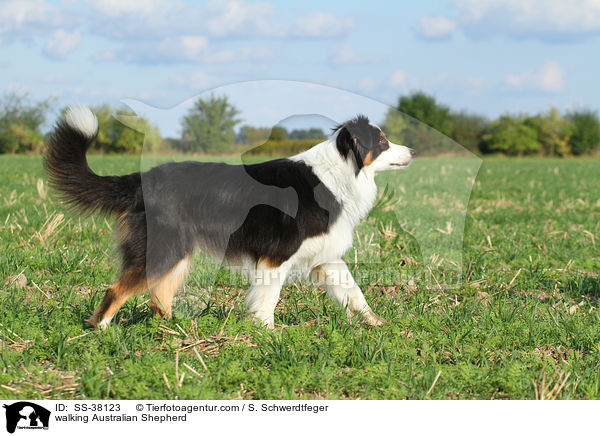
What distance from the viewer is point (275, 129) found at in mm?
3832

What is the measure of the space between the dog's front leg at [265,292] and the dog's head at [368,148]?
97 cm

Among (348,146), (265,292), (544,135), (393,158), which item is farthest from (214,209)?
(544,135)

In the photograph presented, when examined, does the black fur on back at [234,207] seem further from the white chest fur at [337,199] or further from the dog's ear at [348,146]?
the dog's ear at [348,146]

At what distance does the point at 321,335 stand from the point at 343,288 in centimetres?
50

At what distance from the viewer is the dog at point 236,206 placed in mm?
3961

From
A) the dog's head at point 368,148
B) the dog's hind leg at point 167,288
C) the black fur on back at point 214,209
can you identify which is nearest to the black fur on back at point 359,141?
the dog's head at point 368,148

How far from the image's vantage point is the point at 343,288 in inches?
174

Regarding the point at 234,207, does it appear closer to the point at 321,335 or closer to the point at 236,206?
the point at 236,206

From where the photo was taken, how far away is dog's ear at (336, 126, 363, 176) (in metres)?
3.95
